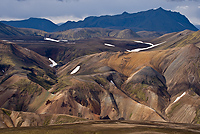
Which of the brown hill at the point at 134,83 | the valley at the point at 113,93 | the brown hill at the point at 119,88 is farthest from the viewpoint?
the brown hill at the point at 134,83

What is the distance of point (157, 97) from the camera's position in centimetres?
10744

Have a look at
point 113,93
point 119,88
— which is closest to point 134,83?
point 119,88

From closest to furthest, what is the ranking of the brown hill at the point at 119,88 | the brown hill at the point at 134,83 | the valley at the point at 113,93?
the valley at the point at 113,93, the brown hill at the point at 119,88, the brown hill at the point at 134,83

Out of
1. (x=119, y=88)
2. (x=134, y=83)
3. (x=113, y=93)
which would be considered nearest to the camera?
(x=113, y=93)

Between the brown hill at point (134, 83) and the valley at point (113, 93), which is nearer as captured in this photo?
the valley at point (113, 93)

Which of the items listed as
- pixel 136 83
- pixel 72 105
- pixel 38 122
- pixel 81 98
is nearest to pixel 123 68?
pixel 136 83

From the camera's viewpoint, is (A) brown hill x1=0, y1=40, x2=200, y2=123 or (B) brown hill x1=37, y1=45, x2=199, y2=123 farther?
(B) brown hill x1=37, y1=45, x2=199, y2=123

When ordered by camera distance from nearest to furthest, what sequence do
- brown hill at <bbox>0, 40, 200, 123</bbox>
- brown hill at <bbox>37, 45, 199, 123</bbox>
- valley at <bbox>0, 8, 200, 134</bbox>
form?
valley at <bbox>0, 8, 200, 134</bbox> < brown hill at <bbox>0, 40, 200, 123</bbox> < brown hill at <bbox>37, 45, 199, 123</bbox>

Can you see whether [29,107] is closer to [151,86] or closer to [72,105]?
[72,105]

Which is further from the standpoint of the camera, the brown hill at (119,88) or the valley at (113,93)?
the brown hill at (119,88)

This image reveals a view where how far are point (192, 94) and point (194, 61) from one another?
2995cm

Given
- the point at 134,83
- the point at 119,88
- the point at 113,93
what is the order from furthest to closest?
the point at 134,83, the point at 119,88, the point at 113,93

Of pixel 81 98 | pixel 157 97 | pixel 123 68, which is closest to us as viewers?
pixel 81 98

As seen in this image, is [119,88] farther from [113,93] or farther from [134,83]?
[113,93]
